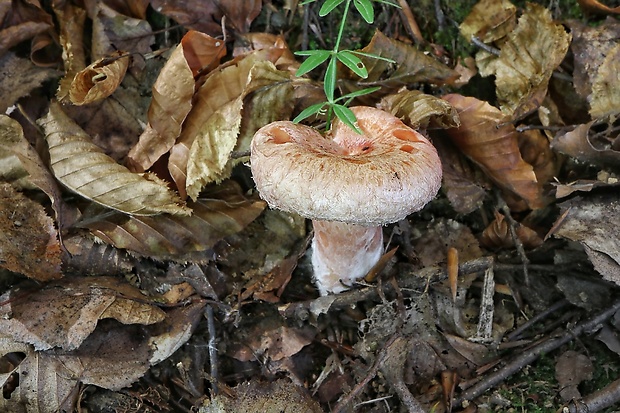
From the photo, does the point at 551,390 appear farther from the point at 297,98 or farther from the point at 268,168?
the point at 297,98

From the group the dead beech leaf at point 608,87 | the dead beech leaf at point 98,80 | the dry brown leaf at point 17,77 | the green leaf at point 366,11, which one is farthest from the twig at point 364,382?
the dry brown leaf at point 17,77

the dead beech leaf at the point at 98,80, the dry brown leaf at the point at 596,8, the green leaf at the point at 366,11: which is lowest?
the dead beech leaf at the point at 98,80

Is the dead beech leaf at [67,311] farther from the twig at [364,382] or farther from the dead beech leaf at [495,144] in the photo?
the dead beech leaf at [495,144]

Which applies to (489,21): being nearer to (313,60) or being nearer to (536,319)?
(313,60)

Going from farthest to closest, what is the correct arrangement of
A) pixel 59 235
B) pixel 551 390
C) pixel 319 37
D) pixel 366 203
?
pixel 319 37, pixel 59 235, pixel 551 390, pixel 366 203

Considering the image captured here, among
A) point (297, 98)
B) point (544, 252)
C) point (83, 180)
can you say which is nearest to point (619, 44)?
point (544, 252)

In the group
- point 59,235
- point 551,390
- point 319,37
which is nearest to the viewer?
point 551,390

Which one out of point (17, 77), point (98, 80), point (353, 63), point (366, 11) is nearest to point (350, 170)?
point (353, 63)
